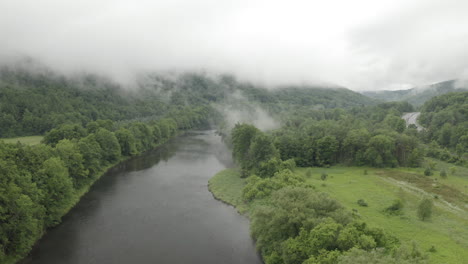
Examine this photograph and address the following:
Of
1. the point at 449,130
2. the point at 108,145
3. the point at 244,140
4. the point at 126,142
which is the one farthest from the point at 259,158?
the point at 449,130

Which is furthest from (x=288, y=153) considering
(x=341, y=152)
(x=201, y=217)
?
(x=201, y=217)

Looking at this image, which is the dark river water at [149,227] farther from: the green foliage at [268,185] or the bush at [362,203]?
the bush at [362,203]

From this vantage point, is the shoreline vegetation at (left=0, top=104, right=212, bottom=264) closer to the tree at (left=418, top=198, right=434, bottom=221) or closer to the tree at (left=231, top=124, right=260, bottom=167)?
the tree at (left=231, top=124, right=260, bottom=167)

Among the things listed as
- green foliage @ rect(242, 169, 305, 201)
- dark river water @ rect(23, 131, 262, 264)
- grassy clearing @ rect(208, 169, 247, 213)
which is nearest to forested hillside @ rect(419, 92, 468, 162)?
green foliage @ rect(242, 169, 305, 201)

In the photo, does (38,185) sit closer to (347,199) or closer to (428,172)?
(347,199)

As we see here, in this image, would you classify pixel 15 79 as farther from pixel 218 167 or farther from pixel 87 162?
pixel 218 167
